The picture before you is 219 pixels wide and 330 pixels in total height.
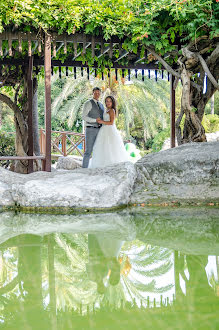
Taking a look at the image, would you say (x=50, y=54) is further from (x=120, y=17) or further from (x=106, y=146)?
(x=106, y=146)

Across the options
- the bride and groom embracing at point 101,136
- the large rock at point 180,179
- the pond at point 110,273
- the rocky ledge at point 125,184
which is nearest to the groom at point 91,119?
the bride and groom embracing at point 101,136

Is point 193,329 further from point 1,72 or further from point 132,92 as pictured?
point 132,92

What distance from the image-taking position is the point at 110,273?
3395mm

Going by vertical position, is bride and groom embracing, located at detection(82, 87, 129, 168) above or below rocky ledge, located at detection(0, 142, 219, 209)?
above

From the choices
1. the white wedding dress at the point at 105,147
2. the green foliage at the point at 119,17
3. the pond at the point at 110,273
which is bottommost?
the pond at the point at 110,273

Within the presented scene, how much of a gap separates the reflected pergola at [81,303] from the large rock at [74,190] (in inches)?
91.7

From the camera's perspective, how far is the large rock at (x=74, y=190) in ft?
20.2

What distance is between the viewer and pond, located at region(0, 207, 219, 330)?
8.48 feet

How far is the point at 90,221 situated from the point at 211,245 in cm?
172

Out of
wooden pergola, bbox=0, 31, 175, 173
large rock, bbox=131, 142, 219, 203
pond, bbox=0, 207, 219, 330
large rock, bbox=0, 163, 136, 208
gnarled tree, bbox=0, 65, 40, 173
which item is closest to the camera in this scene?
pond, bbox=0, 207, 219, 330

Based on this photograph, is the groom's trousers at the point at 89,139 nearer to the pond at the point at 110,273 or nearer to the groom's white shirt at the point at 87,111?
the groom's white shirt at the point at 87,111

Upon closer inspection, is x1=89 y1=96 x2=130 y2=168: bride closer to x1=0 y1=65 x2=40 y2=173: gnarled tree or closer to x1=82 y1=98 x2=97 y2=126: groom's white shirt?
x1=82 y1=98 x2=97 y2=126: groom's white shirt

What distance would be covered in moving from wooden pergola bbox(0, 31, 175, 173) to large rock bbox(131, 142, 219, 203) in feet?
6.94

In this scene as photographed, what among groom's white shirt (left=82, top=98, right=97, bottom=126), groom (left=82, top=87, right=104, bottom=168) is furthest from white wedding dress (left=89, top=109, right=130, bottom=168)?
groom's white shirt (left=82, top=98, right=97, bottom=126)
